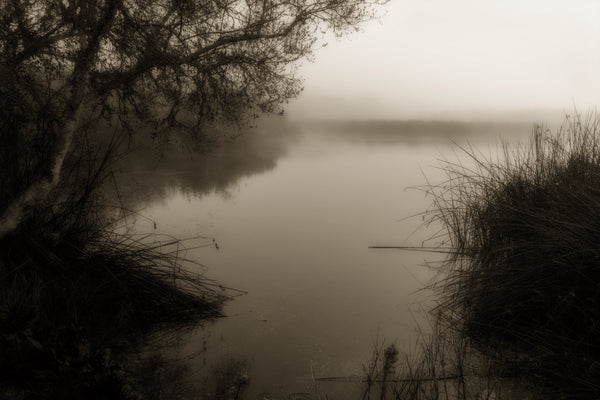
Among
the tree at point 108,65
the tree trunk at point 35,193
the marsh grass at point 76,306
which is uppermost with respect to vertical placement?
the tree at point 108,65

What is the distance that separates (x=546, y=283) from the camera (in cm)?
367

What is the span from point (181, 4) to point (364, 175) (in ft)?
52.2

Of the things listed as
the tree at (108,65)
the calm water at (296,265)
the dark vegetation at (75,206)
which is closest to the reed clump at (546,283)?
the calm water at (296,265)

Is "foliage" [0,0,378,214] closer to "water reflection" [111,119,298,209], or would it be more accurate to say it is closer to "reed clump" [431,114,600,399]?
"water reflection" [111,119,298,209]

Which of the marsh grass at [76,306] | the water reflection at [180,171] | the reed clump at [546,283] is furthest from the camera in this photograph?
the water reflection at [180,171]

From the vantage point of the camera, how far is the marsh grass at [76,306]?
2.73 metres

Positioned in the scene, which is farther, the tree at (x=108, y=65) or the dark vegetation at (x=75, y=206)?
the tree at (x=108, y=65)

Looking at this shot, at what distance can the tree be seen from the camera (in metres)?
4.08

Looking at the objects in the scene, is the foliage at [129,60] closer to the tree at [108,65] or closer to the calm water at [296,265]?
the tree at [108,65]

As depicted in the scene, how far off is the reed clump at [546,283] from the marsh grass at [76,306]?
285 centimetres

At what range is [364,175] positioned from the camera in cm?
2006

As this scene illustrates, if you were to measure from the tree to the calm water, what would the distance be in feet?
7.62

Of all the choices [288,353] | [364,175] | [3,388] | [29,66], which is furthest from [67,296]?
[364,175]

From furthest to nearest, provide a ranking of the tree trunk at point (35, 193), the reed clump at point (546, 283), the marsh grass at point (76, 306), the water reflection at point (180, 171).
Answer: the water reflection at point (180, 171), the tree trunk at point (35, 193), the reed clump at point (546, 283), the marsh grass at point (76, 306)
